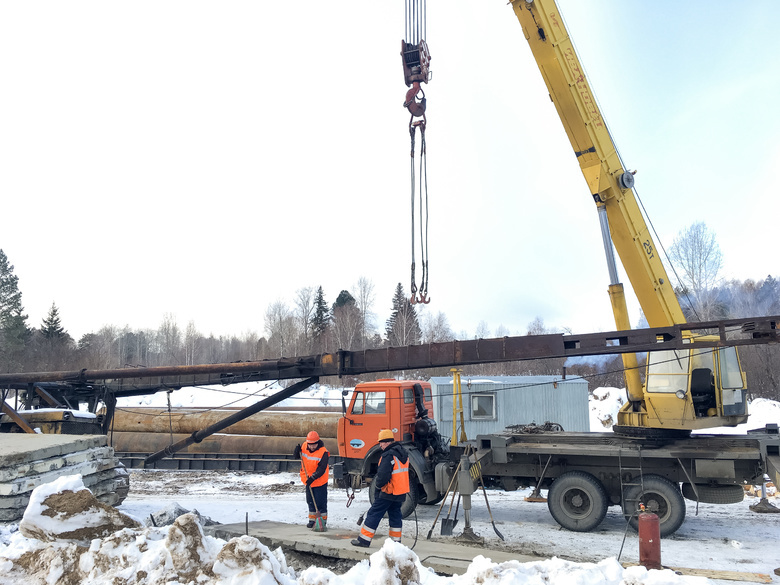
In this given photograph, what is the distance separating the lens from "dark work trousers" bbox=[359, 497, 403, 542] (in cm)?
678

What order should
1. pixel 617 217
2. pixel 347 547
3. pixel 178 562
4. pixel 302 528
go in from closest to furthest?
1. pixel 178 562
2. pixel 347 547
3. pixel 302 528
4. pixel 617 217

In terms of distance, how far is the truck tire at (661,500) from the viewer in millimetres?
8422

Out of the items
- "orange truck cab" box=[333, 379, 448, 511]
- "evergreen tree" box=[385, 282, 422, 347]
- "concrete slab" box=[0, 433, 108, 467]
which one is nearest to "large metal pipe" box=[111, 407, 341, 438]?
"orange truck cab" box=[333, 379, 448, 511]

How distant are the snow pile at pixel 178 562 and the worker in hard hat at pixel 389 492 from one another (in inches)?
75.2

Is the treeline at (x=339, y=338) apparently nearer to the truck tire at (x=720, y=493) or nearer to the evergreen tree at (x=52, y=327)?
the evergreen tree at (x=52, y=327)

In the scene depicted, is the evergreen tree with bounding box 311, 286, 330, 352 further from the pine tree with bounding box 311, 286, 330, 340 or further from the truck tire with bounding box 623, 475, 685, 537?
the truck tire with bounding box 623, 475, 685, 537

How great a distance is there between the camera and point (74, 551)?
4.94 meters

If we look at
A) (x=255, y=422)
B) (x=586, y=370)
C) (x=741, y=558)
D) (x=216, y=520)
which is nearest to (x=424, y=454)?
(x=216, y=520)

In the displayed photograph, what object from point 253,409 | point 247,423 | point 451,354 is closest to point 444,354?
point 451,354

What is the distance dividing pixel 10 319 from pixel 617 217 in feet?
164

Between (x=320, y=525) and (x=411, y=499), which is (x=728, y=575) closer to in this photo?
(x=411, y=499)

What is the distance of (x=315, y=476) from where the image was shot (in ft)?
27.0

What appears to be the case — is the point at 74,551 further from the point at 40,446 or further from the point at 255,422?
the point at 255,422

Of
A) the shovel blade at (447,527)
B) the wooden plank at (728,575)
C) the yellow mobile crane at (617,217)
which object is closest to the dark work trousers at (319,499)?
the shovel blade at (447,527)
